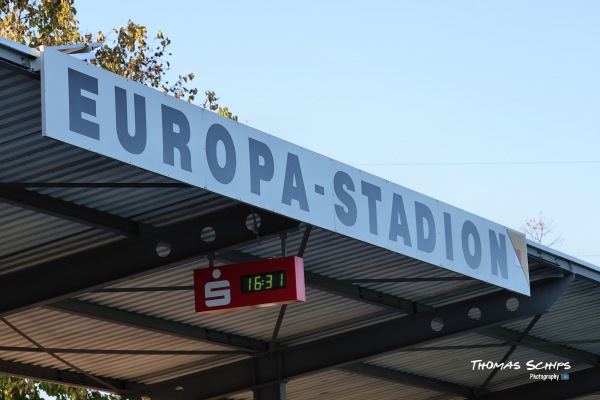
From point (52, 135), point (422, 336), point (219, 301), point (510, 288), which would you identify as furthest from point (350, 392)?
point (52, 135)

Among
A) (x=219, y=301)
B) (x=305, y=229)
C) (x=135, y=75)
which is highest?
(x=135, y=75)

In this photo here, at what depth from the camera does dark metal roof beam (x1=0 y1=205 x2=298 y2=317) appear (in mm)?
14352

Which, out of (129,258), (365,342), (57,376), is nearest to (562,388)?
(365,342)

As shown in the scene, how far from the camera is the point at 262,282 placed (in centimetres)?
1465

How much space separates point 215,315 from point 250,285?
439 centimetres

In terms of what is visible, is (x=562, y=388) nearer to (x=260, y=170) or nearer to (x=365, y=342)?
(x=365, y=342)

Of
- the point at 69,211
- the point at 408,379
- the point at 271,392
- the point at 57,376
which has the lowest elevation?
the point at 271,392

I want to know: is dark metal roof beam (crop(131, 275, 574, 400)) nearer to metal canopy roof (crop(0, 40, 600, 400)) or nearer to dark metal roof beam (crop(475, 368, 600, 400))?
metal canopy roof (crop(0, 40, 600, 400))

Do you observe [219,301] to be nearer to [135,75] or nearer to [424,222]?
[424,222]

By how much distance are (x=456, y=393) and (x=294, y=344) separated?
5810 mm

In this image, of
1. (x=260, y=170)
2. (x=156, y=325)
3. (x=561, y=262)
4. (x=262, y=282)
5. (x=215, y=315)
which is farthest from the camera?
(x=215, y=315)

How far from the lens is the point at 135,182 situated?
13.7m

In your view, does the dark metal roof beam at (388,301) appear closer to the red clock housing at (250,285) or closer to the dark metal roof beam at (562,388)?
the dark metal roof beam at (562,388)

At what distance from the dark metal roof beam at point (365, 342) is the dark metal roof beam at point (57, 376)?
3.82 feet
